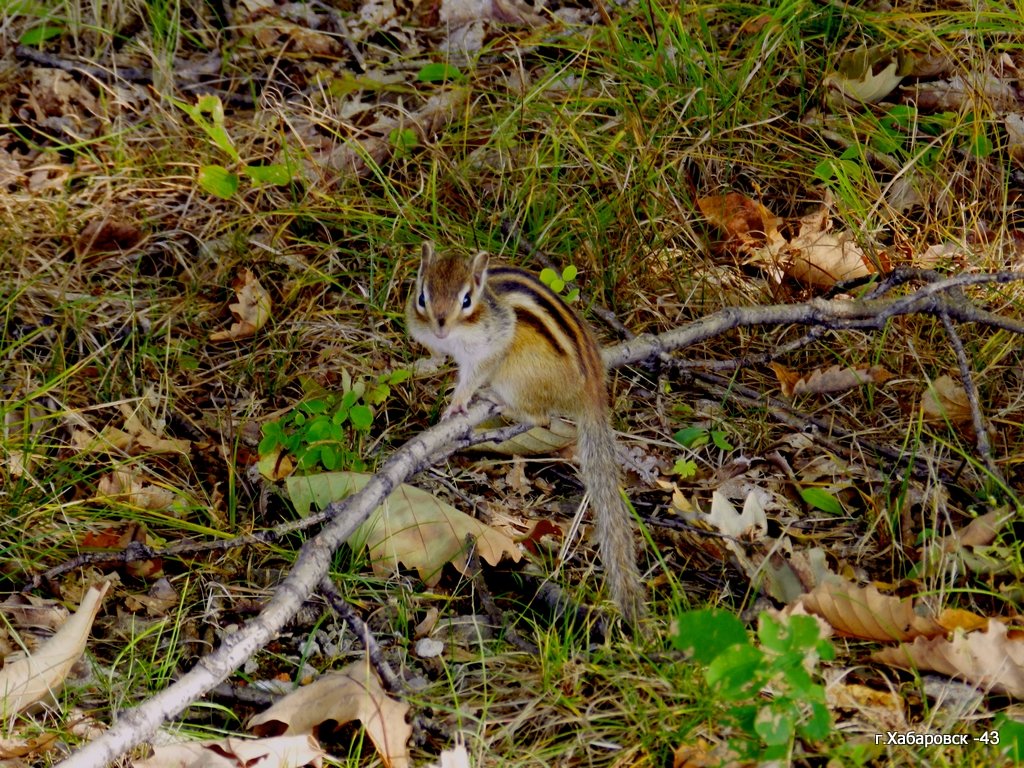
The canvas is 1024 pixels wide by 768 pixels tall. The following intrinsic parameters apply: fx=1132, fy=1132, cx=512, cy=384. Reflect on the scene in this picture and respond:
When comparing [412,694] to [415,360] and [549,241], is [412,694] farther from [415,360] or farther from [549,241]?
[549,241]

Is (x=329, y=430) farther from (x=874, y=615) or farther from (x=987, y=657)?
(x=987, y=657)

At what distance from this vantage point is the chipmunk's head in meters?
3.96

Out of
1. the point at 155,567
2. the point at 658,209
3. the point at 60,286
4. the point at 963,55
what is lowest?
the point at 155,567

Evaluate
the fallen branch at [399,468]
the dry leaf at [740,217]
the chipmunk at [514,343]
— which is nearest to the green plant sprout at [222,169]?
the chipmunk at [514,343]

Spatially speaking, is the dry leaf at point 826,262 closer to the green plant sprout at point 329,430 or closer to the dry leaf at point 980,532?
the dry leaf at point 980,532

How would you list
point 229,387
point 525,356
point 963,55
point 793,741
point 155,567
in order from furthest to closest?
point 963,55, point 229,387, point 525,356, point 155,567, point 793,741

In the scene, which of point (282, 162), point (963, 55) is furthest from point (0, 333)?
point (963, 55)

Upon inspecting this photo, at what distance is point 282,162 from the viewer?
5281mm

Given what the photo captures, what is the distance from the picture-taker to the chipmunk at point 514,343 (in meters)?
3.84

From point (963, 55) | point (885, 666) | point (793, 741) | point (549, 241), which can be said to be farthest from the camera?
point (963, 55)

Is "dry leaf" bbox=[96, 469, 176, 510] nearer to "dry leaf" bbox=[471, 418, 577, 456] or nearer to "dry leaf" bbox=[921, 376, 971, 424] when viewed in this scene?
"dry leaf" bbox=[471, 418, 577, 456]

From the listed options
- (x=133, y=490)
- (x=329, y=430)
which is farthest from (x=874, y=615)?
(x=133, y=490)

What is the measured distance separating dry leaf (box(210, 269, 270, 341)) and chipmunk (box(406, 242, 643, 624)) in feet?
2.56

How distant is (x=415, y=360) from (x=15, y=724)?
2058 mm
